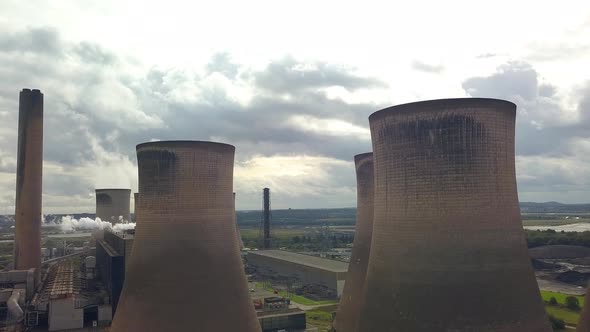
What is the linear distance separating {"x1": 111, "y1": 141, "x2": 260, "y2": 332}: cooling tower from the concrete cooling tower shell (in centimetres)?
514

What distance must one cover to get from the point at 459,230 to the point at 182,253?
7.58 meters

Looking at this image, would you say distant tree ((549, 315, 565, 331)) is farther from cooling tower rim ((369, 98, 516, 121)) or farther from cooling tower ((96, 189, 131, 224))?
cooling tower ((96, 189, 131, 224))

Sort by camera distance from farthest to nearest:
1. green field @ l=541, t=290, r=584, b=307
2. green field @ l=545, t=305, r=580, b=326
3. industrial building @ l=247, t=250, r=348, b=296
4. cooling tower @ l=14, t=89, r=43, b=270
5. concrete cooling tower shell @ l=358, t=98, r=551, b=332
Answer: industrial building @ l=247, t=250, r=348, b=296
green field @ l=541, t=290, r=584, b=307
cooling tower @ l=14, t=89, r=43, b=270
green field @ l=545, t=305, r=580, b=326
concrete cooling tower shell @ l=358, t=98, r=551, b=332

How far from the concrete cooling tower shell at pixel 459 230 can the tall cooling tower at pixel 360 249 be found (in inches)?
267

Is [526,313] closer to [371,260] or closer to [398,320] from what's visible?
[398,320]

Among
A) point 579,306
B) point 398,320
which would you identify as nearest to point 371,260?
point 398,320

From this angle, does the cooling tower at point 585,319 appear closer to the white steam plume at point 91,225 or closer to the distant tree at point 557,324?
the distant tree at point 557,324

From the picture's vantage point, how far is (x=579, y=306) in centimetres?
2420

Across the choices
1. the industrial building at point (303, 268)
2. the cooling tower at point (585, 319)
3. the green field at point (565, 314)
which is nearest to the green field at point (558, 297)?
the green field at point (565, 314)

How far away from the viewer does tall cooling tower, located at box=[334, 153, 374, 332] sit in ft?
54.3

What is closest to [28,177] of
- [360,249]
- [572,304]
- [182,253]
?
[182,253]

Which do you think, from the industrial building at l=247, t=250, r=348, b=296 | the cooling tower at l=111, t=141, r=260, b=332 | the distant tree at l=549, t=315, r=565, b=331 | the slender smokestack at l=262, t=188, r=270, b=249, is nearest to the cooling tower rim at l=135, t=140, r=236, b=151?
the cooling tower at l=111, t=141, r=260, b=332

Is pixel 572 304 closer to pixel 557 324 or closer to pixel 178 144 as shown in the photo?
pixel 557 324

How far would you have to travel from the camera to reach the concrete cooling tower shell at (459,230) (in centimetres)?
894
